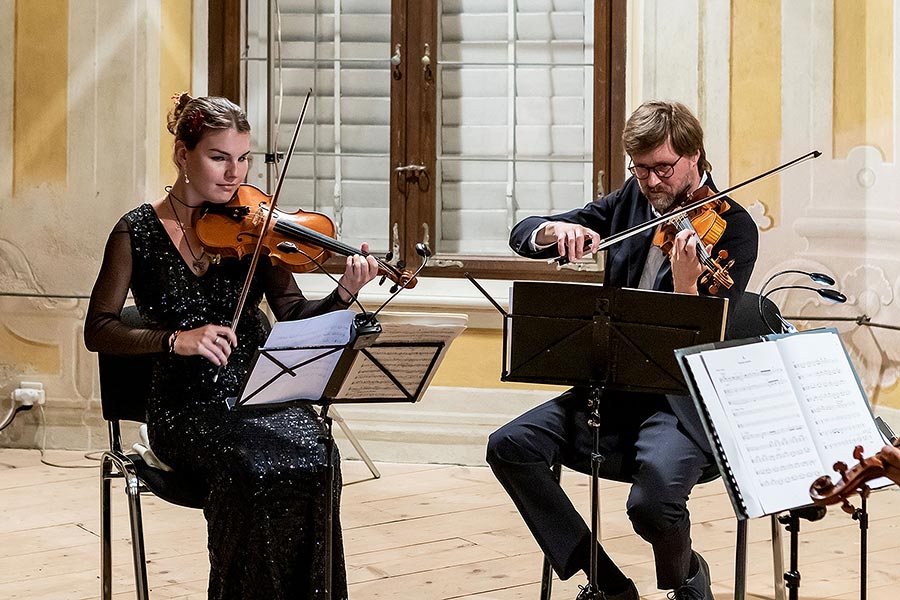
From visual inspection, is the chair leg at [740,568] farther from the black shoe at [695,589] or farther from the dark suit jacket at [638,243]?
the dark suit jacket at [638,243]

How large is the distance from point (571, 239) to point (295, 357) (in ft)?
2.51

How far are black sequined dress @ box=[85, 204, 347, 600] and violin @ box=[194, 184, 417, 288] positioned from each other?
6 cm

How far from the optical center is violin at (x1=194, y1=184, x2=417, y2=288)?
261 cm

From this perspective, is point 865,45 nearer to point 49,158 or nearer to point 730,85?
point 730,85

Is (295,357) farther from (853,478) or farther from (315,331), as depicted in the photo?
(853,478)

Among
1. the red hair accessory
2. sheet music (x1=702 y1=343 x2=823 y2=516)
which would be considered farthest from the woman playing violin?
sheet music (x1=702 y1=343 x2=823 y2=516)

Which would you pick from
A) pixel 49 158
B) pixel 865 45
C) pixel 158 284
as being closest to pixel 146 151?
pixel 49 158

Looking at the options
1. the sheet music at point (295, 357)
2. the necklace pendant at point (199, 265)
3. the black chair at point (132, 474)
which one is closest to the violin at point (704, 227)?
the sheet music at point (295, 357)

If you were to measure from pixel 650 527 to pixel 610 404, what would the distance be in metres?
0.36

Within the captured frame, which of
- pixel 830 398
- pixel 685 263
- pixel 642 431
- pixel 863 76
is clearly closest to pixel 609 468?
pixel 642 431

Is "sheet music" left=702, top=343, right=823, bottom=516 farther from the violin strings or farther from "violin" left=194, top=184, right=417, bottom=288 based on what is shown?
the violin strings

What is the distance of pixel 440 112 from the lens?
14.5 feet

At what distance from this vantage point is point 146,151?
171 inches

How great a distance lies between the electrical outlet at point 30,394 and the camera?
14.5ft
